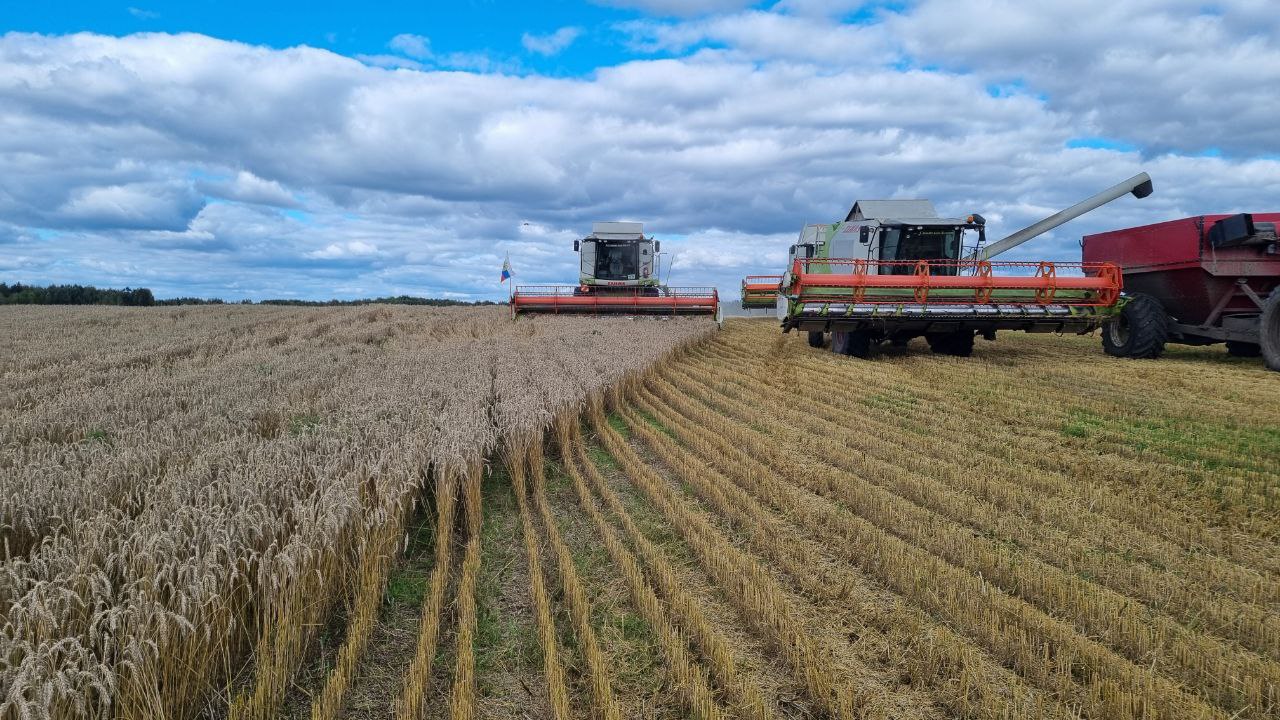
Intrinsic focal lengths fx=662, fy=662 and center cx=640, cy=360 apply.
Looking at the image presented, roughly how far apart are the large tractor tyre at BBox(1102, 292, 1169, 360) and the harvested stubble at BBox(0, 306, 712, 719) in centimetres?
928

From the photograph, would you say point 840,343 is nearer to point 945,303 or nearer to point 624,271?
point 945,303

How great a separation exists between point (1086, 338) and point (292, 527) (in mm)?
17221

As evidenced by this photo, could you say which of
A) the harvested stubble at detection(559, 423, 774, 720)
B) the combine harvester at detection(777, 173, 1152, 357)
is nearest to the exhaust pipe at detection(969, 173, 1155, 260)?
the combine harvester at detection(777, 173, 1152, 357)

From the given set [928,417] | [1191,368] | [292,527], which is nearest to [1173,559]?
[928,417]

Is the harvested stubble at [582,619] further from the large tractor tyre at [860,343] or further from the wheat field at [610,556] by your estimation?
the large tractor tyre at [860,343]

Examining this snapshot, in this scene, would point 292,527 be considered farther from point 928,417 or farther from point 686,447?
point 928,417

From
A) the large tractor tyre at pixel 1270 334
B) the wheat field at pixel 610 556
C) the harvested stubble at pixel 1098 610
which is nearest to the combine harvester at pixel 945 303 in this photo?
the large tractor tyre at pixel 1270 334

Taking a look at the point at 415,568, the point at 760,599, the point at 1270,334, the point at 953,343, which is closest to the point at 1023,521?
the point at 760,599

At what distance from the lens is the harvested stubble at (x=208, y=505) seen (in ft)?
6.53

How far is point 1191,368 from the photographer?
1016 centimetres

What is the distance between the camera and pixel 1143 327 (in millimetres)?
11094

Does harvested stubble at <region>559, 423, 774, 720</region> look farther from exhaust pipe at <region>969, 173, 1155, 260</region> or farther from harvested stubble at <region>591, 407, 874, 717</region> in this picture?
exhaust pipe at <region>969, 173, 1155, 260</region>

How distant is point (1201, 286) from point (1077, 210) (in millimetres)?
4955

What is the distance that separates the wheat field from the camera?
236 centimetres
